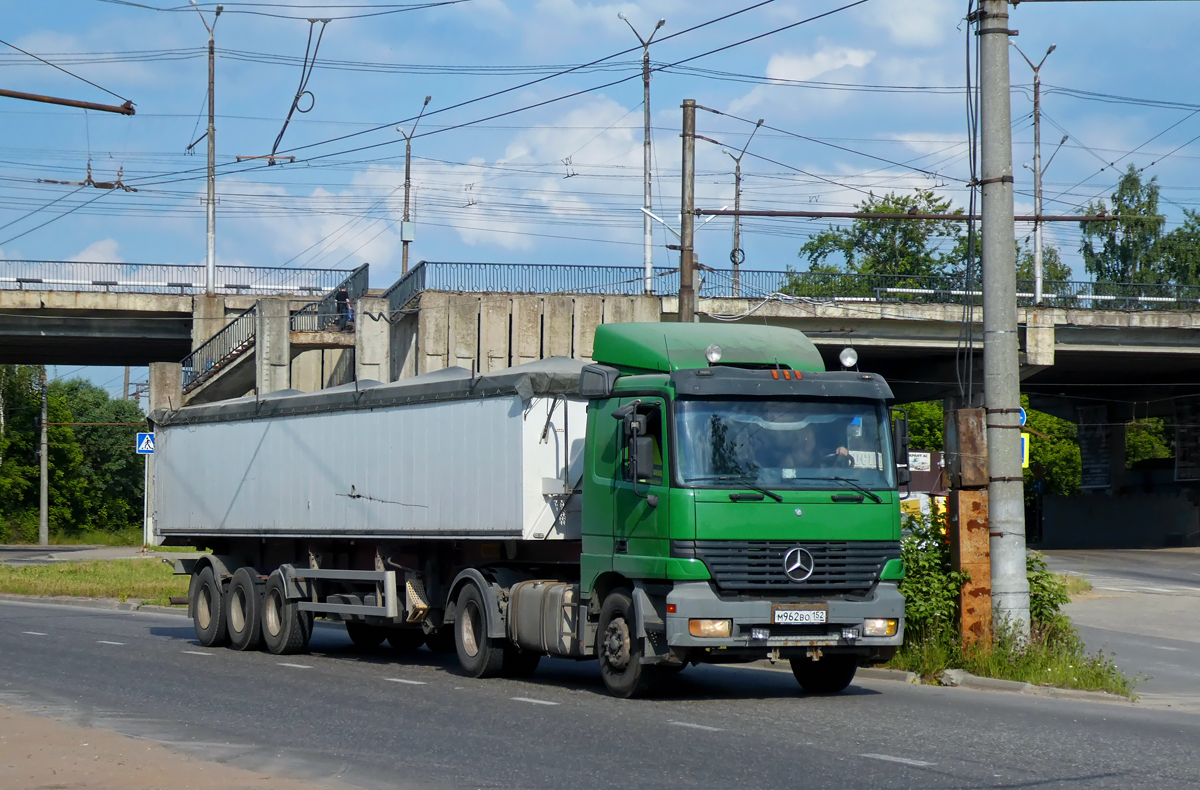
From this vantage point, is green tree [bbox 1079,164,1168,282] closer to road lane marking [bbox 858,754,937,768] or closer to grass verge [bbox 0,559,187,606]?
grass verge [bbox 0,559,187,606]

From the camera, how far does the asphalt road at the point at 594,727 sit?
8.52 meters

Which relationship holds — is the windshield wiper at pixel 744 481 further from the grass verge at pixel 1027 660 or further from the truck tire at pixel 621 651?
the grass verge at pixel 1027 660

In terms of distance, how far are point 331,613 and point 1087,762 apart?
33.1 feet

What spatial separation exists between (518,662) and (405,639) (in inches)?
161

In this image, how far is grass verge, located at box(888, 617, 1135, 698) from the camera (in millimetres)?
13391

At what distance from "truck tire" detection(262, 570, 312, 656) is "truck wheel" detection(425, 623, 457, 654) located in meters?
1.47

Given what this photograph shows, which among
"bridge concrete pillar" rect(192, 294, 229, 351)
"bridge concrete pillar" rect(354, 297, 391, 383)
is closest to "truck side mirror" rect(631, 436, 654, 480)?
"bridge concrete pillar" rect(354, 297, 391, 383)

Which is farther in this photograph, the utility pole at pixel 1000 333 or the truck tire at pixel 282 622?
the truck tire at pixel 282 622

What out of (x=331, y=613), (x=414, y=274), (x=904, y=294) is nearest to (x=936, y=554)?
(x=331, y=613)

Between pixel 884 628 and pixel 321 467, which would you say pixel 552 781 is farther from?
pixel 321 467

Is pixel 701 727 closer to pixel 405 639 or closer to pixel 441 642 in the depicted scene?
pixel 441 642

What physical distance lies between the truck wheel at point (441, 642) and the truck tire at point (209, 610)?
9.23 ft

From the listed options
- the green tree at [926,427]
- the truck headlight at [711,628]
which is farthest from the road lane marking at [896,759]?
the green tree at [926,427]

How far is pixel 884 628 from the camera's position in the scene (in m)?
12.2
